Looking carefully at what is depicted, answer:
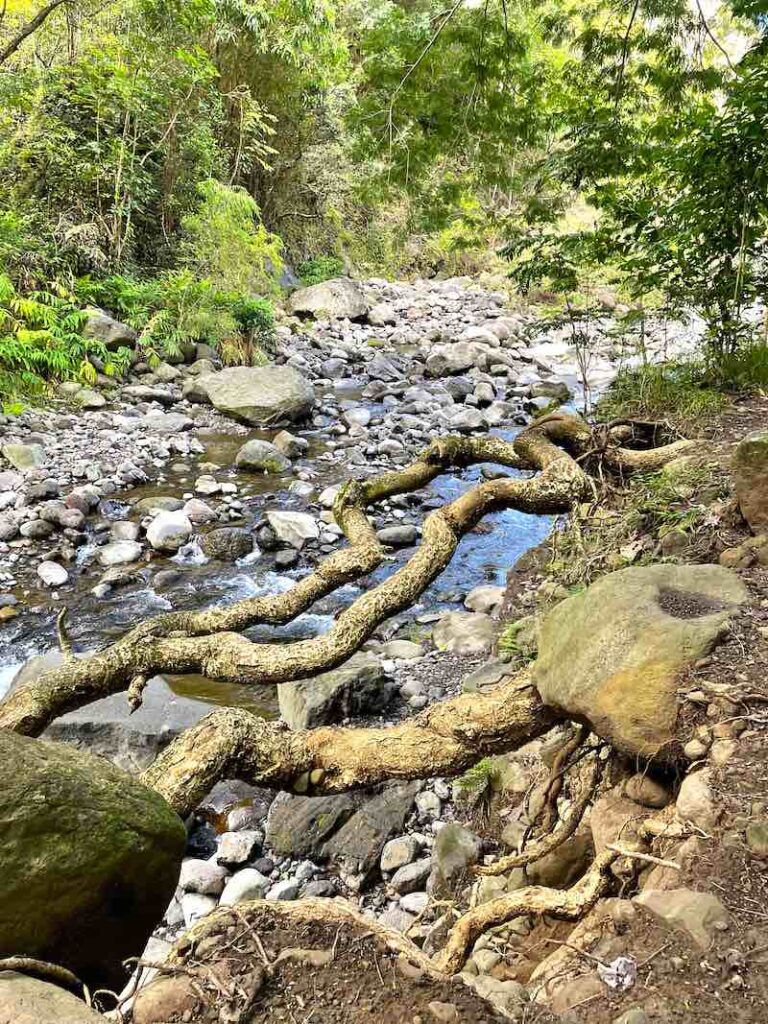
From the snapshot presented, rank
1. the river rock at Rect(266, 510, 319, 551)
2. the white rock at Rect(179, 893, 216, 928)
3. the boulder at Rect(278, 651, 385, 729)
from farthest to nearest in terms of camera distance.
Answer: the river rock at Rect(266, 510, 319, 551) → the boulder at Rect(278, 651, 385, 729) → the white rock at Rect(179, 893, 216, 928)

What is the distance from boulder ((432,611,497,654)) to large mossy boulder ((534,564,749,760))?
262cm

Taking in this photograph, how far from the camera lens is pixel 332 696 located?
13.9 ft

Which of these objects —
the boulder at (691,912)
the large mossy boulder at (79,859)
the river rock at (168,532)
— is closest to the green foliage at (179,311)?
the river rock at (168,532)

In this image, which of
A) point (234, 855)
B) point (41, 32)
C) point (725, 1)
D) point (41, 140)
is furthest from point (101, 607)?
point (41, 32)

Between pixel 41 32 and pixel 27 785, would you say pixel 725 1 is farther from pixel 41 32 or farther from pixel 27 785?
pixel 41 32

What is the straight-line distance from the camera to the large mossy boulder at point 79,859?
125 cm

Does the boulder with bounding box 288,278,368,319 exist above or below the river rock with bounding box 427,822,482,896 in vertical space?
above

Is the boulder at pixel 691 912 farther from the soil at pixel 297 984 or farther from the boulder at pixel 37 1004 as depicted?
the boulder at pixel 37 1004

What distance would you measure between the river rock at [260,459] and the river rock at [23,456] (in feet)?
7.52

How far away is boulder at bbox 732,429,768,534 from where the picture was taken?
8.91 ft

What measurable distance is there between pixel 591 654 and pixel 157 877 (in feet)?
4.35

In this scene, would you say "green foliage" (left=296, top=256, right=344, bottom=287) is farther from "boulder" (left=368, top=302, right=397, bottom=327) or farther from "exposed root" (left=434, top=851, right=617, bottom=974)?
"exposed root" (left=434, top=851, right=617, bottom=974)

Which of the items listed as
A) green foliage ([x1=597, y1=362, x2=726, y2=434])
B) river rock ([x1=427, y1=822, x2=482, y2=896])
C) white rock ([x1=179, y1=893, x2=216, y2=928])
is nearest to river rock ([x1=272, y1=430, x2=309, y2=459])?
green foliage ([x1=597, y1=362, x2=726, y2=434])

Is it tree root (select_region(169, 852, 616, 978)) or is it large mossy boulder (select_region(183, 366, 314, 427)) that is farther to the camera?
large mossy boulder (select_region(183, 366, 314, 427))
